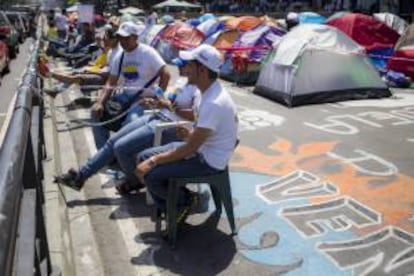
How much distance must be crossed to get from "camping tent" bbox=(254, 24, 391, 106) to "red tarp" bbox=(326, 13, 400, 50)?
3.85m

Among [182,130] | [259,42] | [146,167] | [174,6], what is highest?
[182,130]

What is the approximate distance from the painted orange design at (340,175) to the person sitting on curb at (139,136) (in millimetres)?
1556

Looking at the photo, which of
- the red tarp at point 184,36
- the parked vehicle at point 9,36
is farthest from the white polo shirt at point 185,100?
the parked vehicle at point 9,36

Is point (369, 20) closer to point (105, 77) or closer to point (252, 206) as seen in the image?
point (105, 77)

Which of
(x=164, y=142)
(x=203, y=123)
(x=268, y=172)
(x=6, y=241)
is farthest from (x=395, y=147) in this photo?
(x=6, y=241)

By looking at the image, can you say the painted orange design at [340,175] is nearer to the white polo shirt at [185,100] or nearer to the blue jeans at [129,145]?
the white polo shirt at [185,100]

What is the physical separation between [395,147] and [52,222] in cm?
471

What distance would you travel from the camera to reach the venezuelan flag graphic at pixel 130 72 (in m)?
6.41

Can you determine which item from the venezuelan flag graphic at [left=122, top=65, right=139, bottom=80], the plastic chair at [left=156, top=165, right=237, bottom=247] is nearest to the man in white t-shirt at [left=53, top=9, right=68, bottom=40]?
the venezuelan flag graphic at [left=122, top=65, right=139, bottom=80]

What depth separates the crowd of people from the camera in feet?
14.3

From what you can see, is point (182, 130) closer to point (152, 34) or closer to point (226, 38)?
point (226, 38)

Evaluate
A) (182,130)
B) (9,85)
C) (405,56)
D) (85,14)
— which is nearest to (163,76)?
(182,130)

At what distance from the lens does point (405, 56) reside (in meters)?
13.7

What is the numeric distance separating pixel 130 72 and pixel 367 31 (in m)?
10.4
